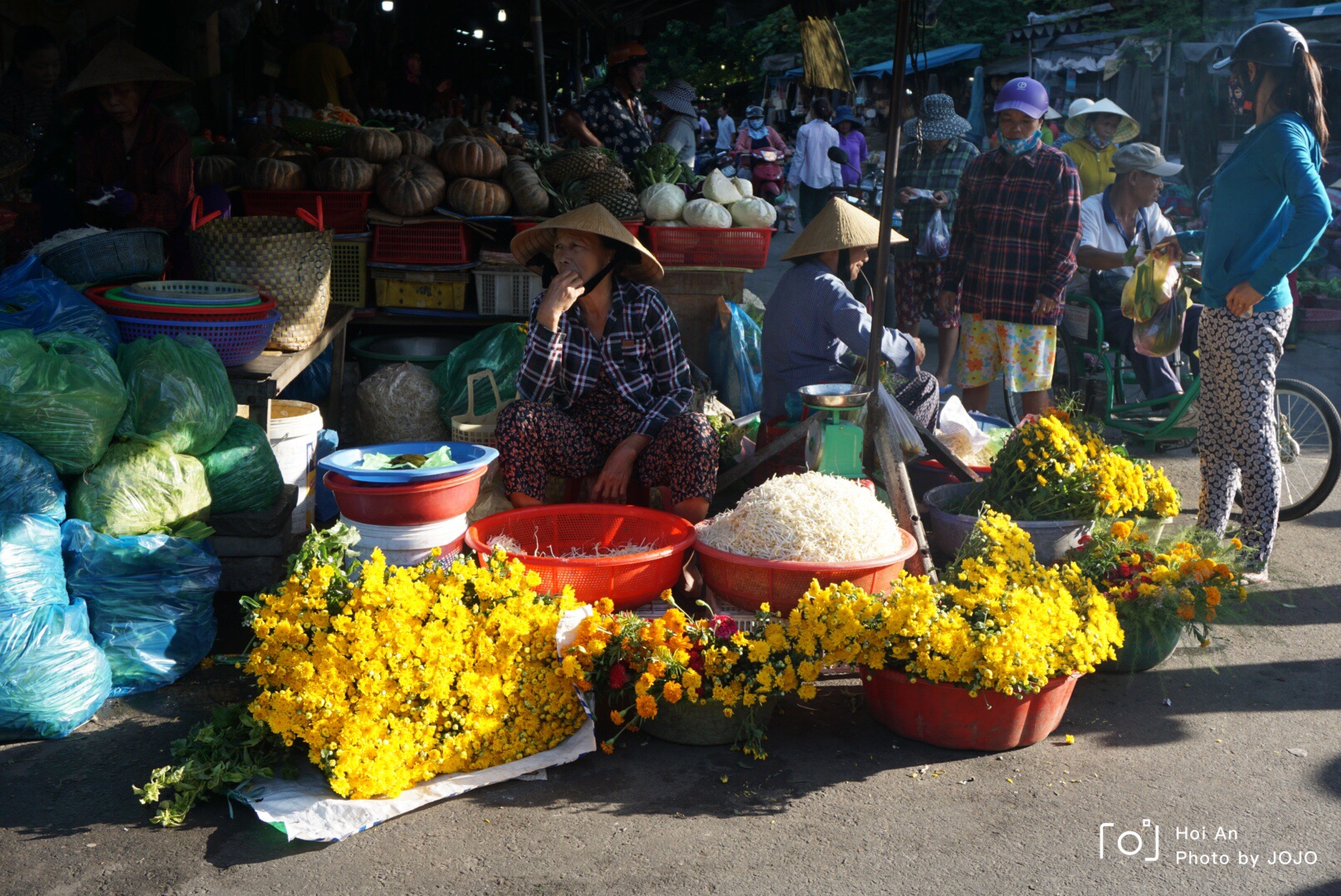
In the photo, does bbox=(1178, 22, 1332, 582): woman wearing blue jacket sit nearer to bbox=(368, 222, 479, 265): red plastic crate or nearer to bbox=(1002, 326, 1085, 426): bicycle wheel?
bbox=(1002, 326, 1085, 426): bicycle wheel

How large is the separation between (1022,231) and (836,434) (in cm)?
201

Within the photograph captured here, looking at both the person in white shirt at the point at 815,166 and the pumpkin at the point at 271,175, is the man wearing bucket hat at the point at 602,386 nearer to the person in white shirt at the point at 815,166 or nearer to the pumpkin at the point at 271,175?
the pumpkin at the point at 271,175

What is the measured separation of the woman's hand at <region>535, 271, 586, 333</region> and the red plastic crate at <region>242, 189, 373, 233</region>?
2193mm

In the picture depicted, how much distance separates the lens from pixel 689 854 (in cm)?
253

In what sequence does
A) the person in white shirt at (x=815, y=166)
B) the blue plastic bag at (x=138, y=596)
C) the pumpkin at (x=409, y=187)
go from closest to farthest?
1. the blue plastic bag at (x=138, y=596)
2. the pumpkin at (x=409, y=187)
3. the person in white shirt at (x=815, y=166)

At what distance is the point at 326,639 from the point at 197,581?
93 centimetres

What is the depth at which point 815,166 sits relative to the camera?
1332 cm

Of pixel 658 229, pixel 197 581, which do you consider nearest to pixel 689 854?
pixel 197 581

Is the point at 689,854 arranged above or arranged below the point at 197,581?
below

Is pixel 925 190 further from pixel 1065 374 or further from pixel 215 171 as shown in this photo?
pixel 215 171

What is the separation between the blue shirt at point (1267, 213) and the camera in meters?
3.89

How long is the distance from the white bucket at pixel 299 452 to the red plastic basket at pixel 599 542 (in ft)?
3.30

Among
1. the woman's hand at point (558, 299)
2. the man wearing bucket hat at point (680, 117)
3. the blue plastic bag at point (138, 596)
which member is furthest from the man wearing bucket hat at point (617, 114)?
the blue plastic bag at point (138, 596)

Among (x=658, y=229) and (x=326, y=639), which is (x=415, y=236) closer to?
(x=658, y=229)
